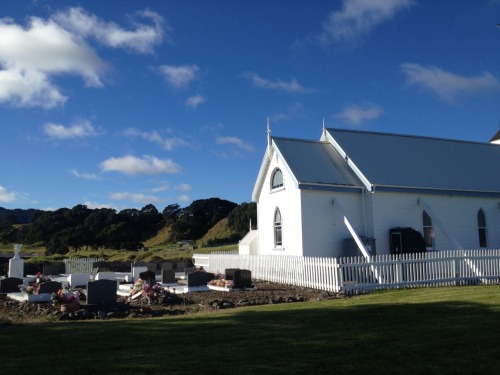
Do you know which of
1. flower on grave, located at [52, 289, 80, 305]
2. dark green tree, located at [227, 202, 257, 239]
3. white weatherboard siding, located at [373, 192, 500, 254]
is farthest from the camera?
dark green tree, located at [227, 202, 257, 239]

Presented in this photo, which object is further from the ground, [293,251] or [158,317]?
[293,251]

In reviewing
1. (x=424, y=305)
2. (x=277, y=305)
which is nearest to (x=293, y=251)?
(x=277, y=305)

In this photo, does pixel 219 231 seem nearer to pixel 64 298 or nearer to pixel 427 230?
pixel 427 230

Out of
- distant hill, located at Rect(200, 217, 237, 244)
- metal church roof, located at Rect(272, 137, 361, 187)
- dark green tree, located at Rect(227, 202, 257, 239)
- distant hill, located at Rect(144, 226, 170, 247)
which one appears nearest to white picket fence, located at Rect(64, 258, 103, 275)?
metal church roof, located at Rect(272, 137, 361, 187)

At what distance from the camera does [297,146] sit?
2697cm

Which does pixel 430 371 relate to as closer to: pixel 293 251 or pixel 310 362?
pixel 310 362

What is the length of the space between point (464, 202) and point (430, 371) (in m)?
22.5

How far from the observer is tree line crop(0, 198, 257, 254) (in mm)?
74938

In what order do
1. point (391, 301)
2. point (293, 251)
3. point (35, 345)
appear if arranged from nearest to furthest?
1. point (35, 345)
2. point (391, 301)
3. point (293, 251)

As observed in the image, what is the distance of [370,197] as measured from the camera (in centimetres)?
2488

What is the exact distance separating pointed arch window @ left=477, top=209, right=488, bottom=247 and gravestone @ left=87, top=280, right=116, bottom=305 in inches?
822

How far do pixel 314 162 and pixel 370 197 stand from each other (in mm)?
3372

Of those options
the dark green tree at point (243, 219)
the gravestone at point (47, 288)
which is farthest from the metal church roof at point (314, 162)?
the dark green tree at point (243, 219)

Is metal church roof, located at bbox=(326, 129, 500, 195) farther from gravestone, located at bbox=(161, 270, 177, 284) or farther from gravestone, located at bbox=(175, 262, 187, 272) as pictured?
gravestone, located at bbox=(175, 262, 187, 272)
